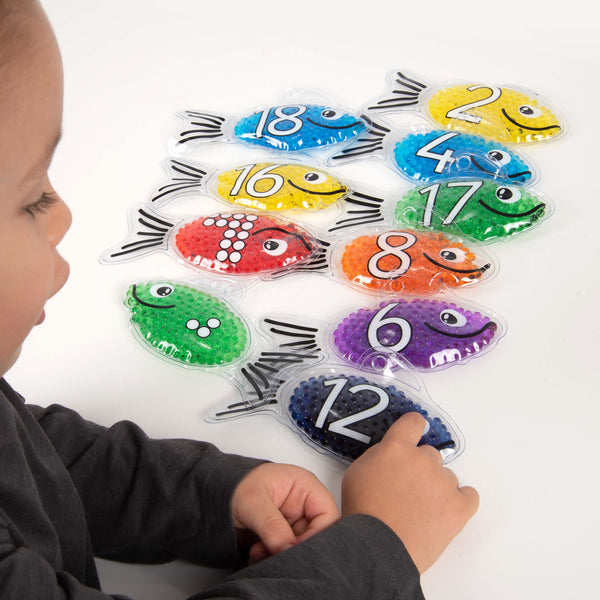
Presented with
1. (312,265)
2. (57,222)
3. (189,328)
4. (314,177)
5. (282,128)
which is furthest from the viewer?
(282,128)

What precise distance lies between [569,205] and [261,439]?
0.56 meters

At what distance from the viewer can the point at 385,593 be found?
56cm

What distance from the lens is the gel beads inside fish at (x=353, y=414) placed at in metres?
0.74

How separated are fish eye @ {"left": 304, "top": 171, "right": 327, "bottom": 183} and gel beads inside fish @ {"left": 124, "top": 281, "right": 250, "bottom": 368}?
0.26 metres

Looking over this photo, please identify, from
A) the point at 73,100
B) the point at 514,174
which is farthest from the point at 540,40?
the point at 73,100

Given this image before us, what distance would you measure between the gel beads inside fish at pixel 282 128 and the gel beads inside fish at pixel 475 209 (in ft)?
0.68

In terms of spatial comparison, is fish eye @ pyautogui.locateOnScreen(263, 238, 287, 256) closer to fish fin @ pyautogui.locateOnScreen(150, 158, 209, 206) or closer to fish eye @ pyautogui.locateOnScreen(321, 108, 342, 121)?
fish fin @ pyautogui.locateOnScreen(150, 158, 209, 206)

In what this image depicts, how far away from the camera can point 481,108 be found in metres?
1.22

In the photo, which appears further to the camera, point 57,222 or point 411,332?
point 411,332

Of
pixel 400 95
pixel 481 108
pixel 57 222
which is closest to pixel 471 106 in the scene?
pixel 481 108

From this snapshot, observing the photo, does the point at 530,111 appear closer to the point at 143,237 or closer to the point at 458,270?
the point at 458,270

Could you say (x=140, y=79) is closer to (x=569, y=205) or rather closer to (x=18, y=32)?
(x=569, y=205)

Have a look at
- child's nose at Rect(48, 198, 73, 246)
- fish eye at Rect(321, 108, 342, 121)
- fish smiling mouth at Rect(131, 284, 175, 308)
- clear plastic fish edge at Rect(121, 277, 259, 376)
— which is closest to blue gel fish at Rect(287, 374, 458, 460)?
clear plastic fish edge at Rect(121, 277, 259, 376)

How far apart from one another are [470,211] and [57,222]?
616mm
